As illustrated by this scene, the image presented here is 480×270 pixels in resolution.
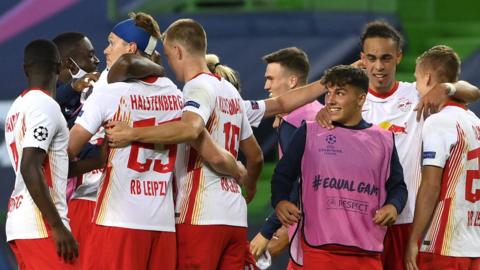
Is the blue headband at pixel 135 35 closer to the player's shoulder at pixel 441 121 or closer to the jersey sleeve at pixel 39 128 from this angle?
the jersey sleeve at pixel 39 128

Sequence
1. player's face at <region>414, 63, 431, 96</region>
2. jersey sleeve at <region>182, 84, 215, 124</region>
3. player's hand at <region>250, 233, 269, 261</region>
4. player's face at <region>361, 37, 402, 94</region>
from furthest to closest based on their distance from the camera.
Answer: player's hand at <region>250, 233, 269, 261</region>, player's face at <region>361, 37, 402, 94</region>, player's face at <region>414, 63, 431, 96</region>, jersey sleeve at <region>182, 84, 215, 124</region>

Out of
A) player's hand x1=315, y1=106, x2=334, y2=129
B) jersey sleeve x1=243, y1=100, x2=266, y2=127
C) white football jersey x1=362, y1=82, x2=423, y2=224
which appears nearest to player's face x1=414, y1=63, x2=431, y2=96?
white football jersey x1=362, y1=82, x2=423, y2=224

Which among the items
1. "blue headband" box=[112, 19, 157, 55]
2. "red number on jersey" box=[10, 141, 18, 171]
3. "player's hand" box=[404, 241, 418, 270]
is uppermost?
"blue headband" box=[112, 19, 157, 55]

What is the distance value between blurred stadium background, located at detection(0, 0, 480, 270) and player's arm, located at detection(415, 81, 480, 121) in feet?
19.5

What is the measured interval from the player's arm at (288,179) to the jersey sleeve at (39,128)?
1.08 m

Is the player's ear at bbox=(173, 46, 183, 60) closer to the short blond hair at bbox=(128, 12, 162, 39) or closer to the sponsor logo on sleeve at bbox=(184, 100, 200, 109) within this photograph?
the short blond hair at bbox=(128, 12, 162, 39)

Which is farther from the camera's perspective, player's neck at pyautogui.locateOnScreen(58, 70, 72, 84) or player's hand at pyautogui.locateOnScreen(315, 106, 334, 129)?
player's neck at pyautogui.locateOnScreen(58, 70, 72, 84)

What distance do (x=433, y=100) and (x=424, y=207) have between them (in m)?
0.54

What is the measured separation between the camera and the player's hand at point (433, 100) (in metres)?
5.41

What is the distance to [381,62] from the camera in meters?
5.82

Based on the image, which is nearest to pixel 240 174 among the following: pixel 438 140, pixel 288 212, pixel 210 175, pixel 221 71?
pixel 210 175

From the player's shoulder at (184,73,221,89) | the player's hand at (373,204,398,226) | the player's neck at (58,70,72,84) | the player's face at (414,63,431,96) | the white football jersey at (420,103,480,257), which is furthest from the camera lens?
the player's neck at (58,70,72,84)

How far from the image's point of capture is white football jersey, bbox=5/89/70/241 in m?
5.01

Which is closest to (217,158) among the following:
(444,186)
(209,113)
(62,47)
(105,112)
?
(209,113)
